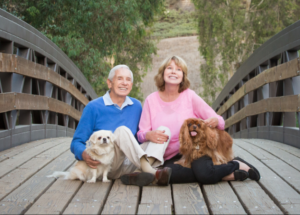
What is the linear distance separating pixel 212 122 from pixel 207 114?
178mm

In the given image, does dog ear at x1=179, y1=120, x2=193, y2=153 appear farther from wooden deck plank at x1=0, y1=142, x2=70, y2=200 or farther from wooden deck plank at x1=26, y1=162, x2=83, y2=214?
wooden deck plank at x1=0, y1=142, x2=70, y2=200

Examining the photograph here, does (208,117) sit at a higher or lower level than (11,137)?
higher

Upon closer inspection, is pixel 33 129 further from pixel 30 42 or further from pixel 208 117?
pixel 208 117

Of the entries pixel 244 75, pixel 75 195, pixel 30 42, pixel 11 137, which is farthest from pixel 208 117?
pixel 244 75

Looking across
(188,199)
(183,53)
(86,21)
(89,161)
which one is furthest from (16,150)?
(183,53)

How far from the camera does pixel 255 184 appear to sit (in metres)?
3.00

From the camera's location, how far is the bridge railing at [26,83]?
15.0 ft

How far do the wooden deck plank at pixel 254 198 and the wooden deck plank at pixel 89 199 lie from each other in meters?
0.98

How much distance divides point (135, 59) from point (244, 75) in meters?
9.06

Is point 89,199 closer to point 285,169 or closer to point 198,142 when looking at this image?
point 198,142

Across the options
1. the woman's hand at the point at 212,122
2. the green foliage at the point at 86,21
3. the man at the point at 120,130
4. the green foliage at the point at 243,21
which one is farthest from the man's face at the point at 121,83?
the green foliage at the point at 243,21

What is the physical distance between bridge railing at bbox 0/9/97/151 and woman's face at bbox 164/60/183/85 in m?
2.09

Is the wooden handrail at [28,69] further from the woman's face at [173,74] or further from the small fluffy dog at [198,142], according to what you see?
the small fluffy dog at [198,142]

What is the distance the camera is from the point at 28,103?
17.5ft
